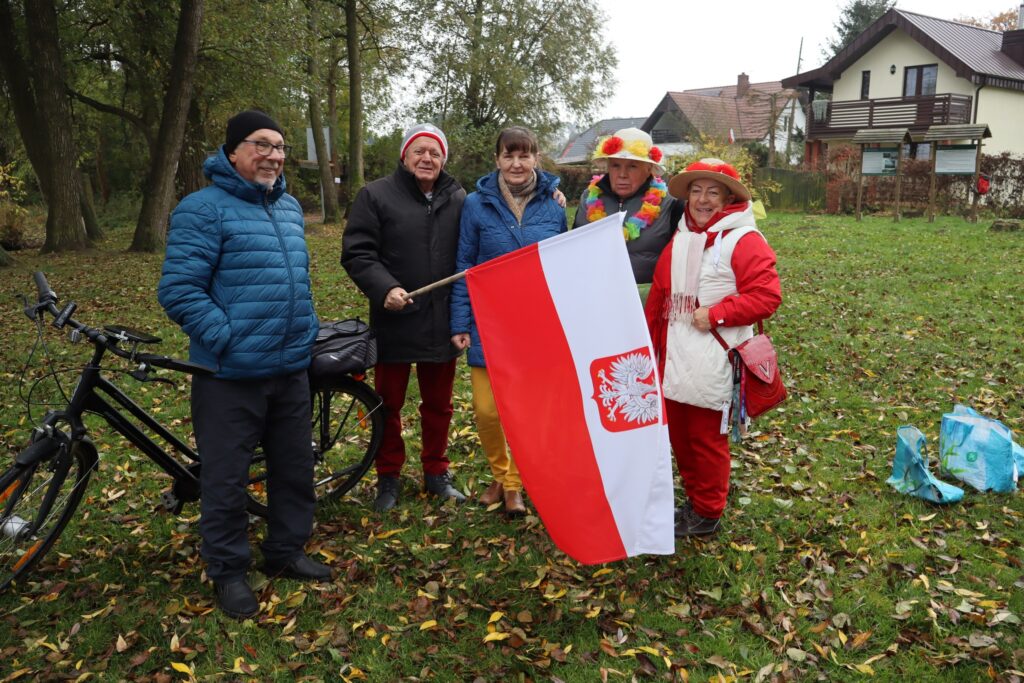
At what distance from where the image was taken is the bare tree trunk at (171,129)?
48.2 ft

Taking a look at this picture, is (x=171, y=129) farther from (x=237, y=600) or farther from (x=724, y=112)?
(x=724, y=112)

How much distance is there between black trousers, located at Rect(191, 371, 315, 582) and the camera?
11.3ft

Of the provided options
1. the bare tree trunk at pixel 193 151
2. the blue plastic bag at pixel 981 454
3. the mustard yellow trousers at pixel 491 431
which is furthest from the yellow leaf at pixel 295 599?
the bare tree trunk at pixel 193 151

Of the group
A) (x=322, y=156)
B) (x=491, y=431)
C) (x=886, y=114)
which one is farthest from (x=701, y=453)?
(x=886, y=114)

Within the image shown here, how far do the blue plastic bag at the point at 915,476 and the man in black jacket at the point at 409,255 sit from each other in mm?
2824

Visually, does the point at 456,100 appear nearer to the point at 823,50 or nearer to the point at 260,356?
the point at 260,356

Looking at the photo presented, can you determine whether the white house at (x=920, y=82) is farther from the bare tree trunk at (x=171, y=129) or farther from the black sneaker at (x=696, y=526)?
the black sneaker at (x=696, y=526)

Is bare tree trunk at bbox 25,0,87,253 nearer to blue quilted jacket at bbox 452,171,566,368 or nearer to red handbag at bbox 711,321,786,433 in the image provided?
blue quilted jacket at bbox 452,171,566,368

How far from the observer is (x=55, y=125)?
15.2m

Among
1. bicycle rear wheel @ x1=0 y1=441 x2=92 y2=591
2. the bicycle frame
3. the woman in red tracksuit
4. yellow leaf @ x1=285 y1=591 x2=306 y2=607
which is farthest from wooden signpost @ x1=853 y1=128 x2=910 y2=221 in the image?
bicycle rear wheel @ x1=0 y1=441 x2=92 y2=591

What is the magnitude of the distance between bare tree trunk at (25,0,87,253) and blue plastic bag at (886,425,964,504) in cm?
1585

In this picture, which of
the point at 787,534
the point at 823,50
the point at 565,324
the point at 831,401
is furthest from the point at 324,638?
the point at 823,50

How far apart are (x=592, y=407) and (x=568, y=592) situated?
99cm

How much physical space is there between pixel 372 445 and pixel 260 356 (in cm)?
137
